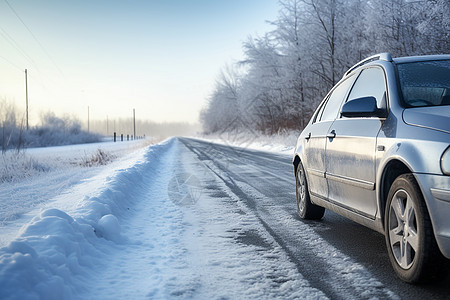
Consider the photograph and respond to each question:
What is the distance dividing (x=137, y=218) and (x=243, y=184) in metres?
3.65

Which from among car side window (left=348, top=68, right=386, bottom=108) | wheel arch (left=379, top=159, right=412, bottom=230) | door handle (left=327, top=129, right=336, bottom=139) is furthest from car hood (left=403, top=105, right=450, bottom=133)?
door handle (left=327, top=129, right=336, bottom=139)

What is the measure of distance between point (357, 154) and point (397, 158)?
0.69m

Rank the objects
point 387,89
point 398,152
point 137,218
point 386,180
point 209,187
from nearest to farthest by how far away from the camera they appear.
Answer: point 398,152
point 386,180
point 387,89
point 137,218
point 209,187

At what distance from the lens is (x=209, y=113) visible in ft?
256

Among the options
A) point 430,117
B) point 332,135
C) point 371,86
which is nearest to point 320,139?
point 332,135

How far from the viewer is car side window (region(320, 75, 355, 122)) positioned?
4.31 m

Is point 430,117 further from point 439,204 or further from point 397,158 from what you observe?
point 439,204

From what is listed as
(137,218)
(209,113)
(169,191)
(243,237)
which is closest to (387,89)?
(243,237)

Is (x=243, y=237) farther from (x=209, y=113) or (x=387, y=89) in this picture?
(x=209, y=113)

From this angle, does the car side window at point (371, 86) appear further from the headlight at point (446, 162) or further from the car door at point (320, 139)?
the headlight at point (446, 162)

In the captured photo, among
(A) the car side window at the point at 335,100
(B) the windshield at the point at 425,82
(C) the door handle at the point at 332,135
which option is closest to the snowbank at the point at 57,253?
(C) the door handle at the point at 332,135

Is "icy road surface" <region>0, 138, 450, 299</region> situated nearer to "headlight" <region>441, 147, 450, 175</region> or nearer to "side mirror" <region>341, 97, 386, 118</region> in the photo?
"headlight" <region>441, 147, 450, 175</region>

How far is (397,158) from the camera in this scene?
8.71ft

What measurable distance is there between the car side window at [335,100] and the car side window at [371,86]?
0.24m
